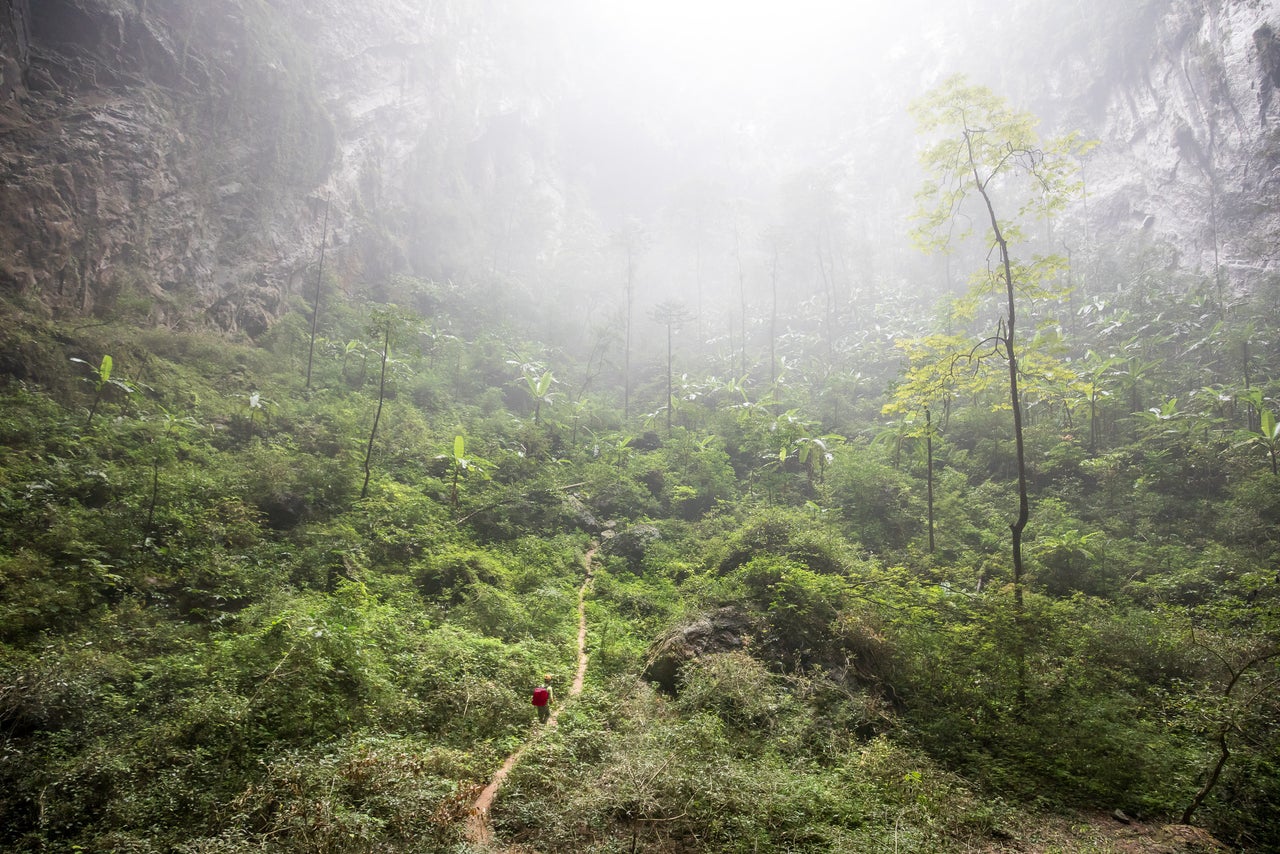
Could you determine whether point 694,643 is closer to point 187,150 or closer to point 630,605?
point 630,605

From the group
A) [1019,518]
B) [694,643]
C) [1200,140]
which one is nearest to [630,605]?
[694,643]

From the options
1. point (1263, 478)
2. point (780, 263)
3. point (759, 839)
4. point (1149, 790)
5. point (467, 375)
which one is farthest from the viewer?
point (780, 263)

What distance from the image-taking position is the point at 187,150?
21.5 metres

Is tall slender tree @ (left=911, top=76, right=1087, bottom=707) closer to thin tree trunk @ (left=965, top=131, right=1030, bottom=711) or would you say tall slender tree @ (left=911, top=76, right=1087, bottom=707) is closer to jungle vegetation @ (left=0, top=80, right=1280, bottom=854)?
thin tree trunk @ (left=965, top=131, right=1030, bottom=711)

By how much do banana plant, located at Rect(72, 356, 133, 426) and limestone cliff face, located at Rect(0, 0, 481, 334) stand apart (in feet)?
12.3

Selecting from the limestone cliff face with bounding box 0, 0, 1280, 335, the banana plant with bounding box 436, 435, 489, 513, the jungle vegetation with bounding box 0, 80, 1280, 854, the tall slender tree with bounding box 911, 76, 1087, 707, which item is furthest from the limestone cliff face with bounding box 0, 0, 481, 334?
the tall slender tree with bounding box 911, 76, 1087, 707

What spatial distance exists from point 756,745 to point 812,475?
13763mm

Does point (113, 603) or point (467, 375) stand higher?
point (467, 375)

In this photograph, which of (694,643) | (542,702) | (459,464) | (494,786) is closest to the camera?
(494,786)

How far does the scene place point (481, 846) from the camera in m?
4.62

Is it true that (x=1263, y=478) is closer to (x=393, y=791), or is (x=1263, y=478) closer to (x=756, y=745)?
(x=756, y=745)

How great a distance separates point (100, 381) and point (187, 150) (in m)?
13.4

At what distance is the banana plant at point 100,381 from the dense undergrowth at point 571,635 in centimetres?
10

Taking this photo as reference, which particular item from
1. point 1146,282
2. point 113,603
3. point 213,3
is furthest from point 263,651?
point 1146,282
